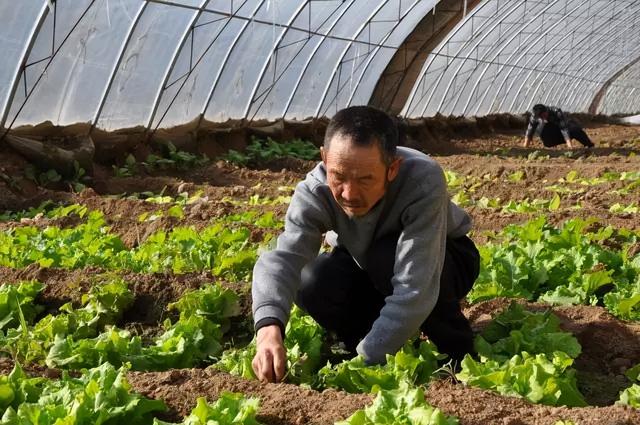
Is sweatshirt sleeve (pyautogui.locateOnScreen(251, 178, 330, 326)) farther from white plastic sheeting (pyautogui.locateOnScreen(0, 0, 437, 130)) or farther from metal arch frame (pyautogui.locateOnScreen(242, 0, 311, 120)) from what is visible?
metal arch frame (pyautogui.locateOnScreen(242, 0, 311, 120))

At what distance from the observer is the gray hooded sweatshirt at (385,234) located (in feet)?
11.5

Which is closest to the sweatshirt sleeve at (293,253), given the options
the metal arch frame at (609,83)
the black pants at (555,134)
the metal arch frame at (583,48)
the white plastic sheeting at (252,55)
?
the white plastic sheeting at (252,55)

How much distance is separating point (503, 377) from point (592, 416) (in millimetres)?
523

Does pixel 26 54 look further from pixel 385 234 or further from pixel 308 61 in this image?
pixel 385 234

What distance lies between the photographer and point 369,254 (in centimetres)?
380

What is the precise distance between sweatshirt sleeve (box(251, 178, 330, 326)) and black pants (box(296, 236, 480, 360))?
207mm

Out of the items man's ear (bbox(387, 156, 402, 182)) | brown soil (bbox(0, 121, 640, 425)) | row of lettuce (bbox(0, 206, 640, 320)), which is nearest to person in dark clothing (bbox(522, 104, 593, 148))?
brown soil (bbox(0, 121, 640, 425))

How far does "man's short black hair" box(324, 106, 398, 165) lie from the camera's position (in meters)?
3.30

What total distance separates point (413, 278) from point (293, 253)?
0.50m

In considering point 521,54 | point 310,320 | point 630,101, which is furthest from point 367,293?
point 630,101

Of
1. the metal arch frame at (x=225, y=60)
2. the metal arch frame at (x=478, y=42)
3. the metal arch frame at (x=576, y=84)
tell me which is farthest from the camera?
the metal arch frame at (x=576, y=84)

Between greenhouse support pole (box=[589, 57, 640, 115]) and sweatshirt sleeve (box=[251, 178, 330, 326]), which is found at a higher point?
sweatshirt sleeve (box=[251, 178, 330, 326])

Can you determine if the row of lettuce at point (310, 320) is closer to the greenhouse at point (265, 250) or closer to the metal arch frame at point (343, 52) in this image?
the greenhouse at point (265, 250)

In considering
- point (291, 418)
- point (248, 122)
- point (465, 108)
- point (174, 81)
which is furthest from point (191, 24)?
point (465, 108)
